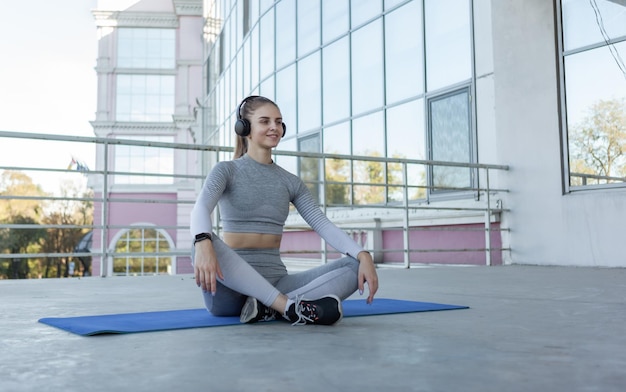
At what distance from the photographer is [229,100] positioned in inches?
593

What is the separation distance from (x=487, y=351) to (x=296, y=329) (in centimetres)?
63

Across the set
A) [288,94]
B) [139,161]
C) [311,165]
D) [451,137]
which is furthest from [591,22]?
[139,161]

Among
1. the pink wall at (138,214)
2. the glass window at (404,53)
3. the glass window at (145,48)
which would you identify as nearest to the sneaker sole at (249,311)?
the glass window at (404,53)

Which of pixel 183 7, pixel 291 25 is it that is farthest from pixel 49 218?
pixel 291 25

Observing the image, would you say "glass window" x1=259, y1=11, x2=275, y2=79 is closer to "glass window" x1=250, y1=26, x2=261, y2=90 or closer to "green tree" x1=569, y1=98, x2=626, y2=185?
"glass window" x1=250, y1=26, x2=261, y2=90

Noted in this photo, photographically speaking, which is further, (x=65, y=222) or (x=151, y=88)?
(x=65, y=222)

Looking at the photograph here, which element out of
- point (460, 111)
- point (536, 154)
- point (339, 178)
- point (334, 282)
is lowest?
point (334, 282)

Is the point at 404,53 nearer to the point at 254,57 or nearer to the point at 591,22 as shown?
the point at 591,22

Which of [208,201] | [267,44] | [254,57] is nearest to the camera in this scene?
[208,201]

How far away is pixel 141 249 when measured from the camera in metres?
23.1

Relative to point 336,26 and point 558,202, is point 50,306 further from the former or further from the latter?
point 336,26

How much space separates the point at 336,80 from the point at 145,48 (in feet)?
51.3

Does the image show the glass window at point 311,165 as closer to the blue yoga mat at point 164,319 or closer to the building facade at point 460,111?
the building facade at point 460,111

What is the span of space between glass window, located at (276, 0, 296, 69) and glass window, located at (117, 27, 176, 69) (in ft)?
40.8
